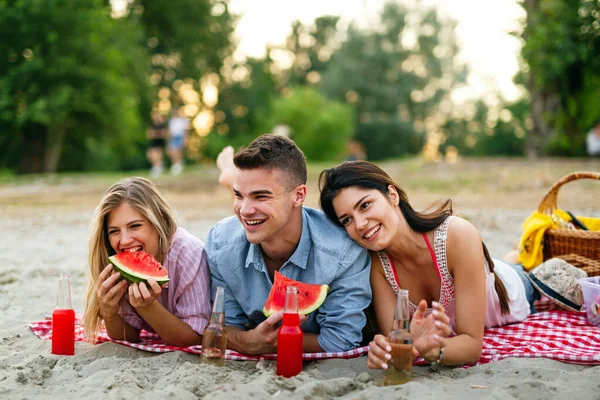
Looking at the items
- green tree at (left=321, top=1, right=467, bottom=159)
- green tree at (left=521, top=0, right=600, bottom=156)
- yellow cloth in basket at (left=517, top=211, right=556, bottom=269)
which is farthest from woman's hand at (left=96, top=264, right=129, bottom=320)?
green tree at (left=321, top=1, right=467, bottom=159)

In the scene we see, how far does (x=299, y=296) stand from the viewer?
3.53 meters

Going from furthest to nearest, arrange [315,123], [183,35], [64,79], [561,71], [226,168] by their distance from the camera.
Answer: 1. [315,123]
2. [183,35]
3. [64,79]
4. [561,71]
5. [226,168]

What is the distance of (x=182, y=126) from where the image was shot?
66.6 ft

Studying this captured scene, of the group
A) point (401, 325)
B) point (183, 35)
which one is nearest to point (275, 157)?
point (401, 325)

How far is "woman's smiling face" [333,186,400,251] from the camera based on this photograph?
3.58 meters

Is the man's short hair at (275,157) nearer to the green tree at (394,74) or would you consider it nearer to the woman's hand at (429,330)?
the woman's hand at (429,330)

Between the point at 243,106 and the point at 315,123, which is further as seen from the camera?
the point at 243,106

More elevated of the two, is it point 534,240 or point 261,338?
point 534,240

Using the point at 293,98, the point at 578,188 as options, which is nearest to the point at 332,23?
the point at 293,98

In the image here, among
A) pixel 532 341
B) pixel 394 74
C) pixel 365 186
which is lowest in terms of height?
pixel 532 341

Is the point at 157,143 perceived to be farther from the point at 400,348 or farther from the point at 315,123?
the point at 315,123

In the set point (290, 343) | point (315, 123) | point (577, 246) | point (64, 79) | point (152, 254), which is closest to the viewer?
point (290, 343)

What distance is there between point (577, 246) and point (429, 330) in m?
2.25

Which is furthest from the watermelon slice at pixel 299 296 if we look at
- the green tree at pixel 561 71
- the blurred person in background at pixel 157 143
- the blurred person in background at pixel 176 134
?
the blurred person in background at pixel 176 134
